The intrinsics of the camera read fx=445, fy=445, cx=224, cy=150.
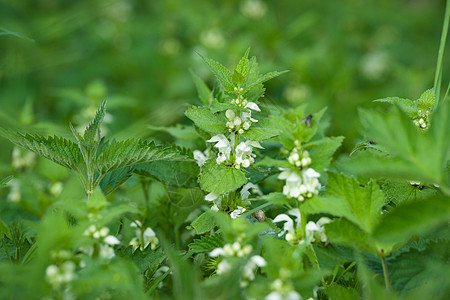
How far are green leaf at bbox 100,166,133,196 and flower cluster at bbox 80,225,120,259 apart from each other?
29 cm

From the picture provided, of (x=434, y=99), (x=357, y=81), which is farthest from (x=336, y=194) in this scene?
(x=357, y=81)

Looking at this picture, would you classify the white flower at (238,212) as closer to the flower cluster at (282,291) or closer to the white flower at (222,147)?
the white flower at (222,147)

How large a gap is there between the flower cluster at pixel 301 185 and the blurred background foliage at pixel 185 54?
4.20 ft

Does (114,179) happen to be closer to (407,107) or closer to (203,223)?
(203,223)

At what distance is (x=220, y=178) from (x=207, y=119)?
6.9 inches

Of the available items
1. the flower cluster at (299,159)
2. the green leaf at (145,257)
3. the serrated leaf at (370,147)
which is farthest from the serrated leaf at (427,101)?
the green leaf at (145,257)

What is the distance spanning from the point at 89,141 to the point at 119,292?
428 millimetres

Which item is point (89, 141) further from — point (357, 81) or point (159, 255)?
point (357, 81)

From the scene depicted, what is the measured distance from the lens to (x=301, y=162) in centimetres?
107

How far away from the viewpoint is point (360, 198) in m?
1.10

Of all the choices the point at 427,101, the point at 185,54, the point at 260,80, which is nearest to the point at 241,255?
the point at 260,80

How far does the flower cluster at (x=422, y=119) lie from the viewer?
1293 mm

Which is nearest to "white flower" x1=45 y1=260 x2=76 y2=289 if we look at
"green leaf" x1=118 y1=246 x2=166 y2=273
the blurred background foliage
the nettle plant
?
the nettle plant

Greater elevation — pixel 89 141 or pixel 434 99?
pixel 89 141
